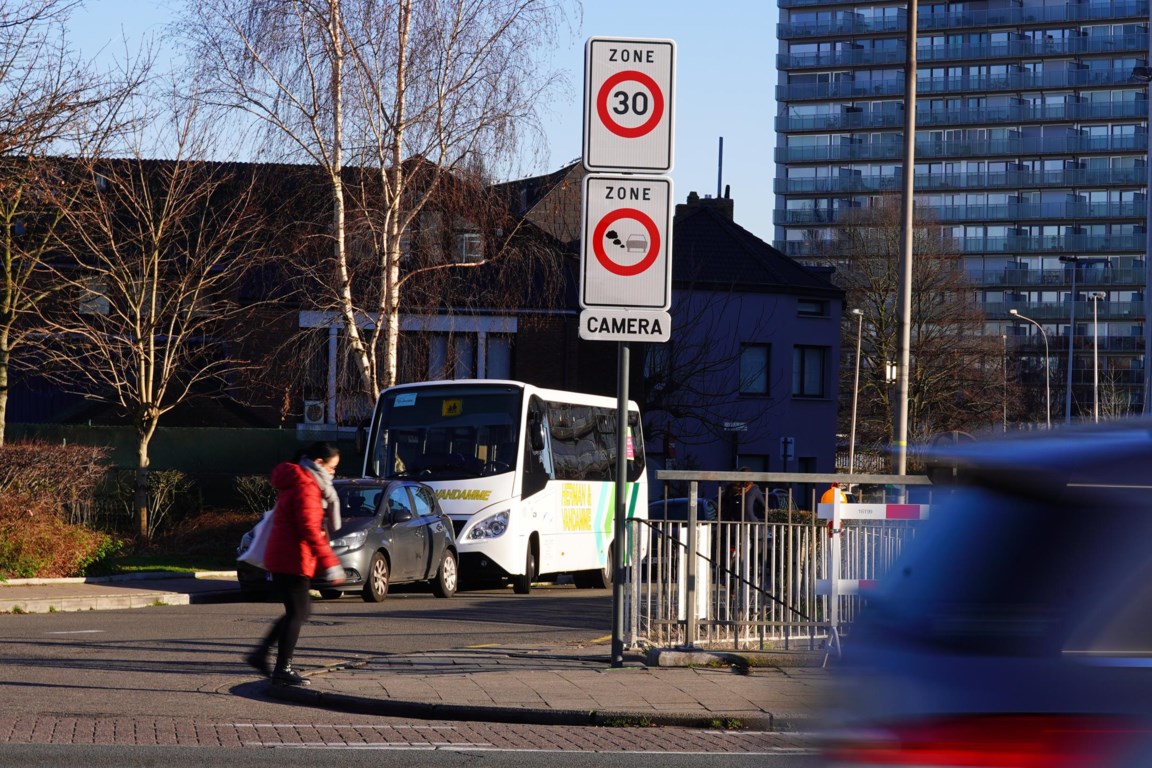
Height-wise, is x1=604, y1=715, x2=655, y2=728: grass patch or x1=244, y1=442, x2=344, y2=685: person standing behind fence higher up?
x1=244, y1=442, x2=344, y2=685: person standing behind fence

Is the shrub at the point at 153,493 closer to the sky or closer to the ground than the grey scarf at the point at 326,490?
closer to the ground

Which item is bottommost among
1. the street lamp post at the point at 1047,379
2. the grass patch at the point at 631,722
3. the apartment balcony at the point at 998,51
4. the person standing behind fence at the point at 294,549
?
the grass patch at the point at 631,722

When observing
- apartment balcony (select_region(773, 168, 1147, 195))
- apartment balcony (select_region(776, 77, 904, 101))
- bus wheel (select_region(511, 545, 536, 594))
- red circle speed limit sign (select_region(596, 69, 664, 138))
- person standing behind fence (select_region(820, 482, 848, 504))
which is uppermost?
Result: apartment balcony (select_region(776, 77, 904, 101))

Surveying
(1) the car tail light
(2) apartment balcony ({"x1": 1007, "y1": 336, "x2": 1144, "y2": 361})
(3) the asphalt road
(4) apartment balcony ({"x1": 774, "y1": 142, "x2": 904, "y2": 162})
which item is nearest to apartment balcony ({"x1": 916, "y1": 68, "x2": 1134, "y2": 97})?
(4) apartment balcony ({"x1": 774, "y1": 142, "x2": 904, "y2": 162})

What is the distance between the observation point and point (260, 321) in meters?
41.9

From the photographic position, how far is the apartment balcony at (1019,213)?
330 ft

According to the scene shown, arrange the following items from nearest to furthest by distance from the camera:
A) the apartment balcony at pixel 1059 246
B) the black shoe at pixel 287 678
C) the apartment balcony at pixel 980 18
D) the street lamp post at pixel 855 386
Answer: the black shoe at pixel 287 678 → the street lamp post at pixel 855 386 → the apartment balcony at pixel 1059 246 → the apartment balcony at pixel 980 18

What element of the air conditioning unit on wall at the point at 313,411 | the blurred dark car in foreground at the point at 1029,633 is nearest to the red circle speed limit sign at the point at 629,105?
the blurred dark car in foreground at the point at 1029,633

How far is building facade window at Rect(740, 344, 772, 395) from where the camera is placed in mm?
54000

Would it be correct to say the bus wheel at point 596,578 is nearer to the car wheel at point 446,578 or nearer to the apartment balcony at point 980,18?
the car wheel at point 446,578

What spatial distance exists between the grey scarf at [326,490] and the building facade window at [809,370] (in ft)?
147

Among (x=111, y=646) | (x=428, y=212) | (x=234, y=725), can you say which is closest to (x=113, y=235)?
(x=428, y=212)

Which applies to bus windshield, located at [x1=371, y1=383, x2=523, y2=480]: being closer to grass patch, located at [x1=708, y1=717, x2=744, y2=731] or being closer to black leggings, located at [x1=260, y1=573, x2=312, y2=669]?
black leggings, located at [x1=260, y1=573, x2=312, y2=669]

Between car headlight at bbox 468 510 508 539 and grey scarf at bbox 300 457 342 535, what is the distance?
10.6m
